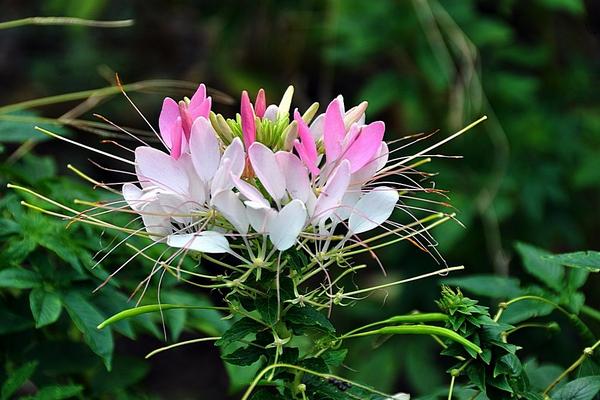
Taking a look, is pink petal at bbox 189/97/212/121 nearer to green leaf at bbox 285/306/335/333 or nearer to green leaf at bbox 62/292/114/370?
green leaf at bbox 285/306/335/333

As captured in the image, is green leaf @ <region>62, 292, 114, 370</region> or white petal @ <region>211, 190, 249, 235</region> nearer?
white petal @ <region>211, 190, 249, 235</region>

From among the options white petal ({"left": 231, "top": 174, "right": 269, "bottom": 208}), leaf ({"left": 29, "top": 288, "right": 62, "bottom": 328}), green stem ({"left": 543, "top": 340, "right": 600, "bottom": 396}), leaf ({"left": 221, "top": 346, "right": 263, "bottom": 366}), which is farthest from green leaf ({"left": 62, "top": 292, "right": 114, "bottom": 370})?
green stem ({"left": 543, "top": 340, "right": 600, "bottom": 396})

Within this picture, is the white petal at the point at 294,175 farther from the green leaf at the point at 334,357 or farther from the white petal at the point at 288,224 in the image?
the green leaf at the point at 334,357

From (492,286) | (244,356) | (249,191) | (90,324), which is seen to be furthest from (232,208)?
(492,286)

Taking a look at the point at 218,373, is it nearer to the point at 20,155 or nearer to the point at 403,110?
the point at 403,110

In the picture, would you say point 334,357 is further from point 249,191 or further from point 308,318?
point 249,191

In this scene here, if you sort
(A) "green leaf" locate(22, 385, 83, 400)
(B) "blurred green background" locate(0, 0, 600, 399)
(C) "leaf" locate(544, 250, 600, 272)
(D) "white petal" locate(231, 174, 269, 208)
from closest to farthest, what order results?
(D) "white petal" locate(231, 174, 269, 208)
(C) "leaf" locate(544, 250, 600, 272)
(A) "green leaf" locate(22, 385, 83, 400)
(B) "blurred green background" locate(0, 0, 600, 399)

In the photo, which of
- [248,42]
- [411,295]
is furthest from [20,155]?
[248,42]
